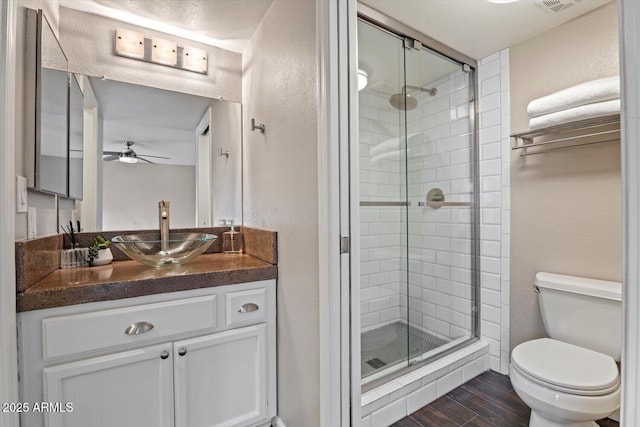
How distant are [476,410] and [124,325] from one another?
1.89 meters

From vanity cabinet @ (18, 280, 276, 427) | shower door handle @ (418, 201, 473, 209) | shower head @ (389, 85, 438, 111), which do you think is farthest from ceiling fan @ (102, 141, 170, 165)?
shower door handle @ (418, 201, 473, 209)

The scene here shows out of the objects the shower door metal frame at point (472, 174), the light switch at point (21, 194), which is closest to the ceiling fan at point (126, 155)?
the light switch at point (21, 194)

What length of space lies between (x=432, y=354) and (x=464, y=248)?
32.4 inches

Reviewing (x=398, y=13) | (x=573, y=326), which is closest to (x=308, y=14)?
(x=398, y=13)

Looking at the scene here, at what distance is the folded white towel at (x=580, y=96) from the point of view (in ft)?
4.71

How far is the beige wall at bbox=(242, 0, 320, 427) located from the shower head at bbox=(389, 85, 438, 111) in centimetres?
99

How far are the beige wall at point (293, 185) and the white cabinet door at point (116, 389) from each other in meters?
0.53

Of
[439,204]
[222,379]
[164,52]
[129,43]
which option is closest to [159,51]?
[164,52]

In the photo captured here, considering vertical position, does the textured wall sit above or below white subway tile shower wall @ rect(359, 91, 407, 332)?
above

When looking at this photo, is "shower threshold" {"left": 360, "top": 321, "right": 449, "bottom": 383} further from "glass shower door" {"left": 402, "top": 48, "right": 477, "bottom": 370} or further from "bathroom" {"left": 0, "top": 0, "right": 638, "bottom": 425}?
"bathroom" {"left": 0, "top": 0, "right": 638, "bottom": 425}

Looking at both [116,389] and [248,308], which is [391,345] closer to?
[248,308]

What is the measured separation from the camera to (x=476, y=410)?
1702 mm

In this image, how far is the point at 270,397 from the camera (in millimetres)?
1492

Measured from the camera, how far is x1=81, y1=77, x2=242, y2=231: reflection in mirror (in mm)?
1703
